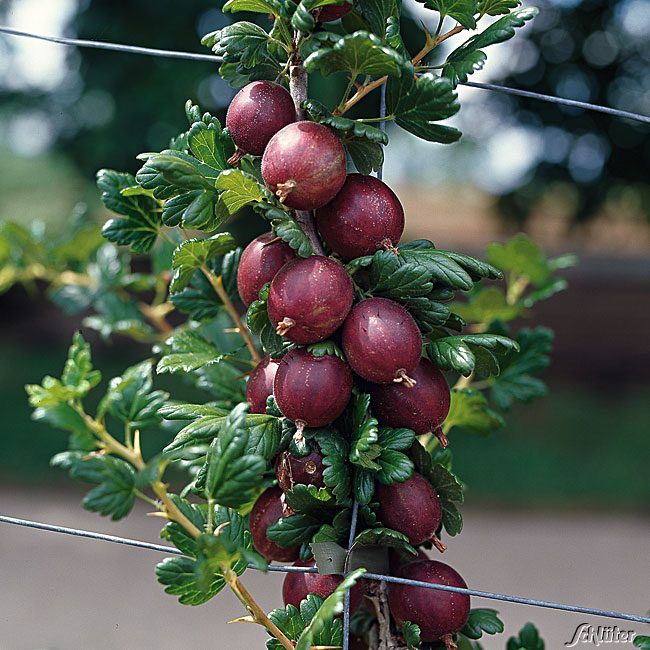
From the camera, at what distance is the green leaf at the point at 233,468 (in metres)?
0.39

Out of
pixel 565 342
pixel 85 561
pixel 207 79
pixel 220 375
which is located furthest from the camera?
pixel 565 342

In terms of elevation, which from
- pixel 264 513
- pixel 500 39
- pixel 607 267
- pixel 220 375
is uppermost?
pixel 607 267

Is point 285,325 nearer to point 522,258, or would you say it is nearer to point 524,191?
point 522,258

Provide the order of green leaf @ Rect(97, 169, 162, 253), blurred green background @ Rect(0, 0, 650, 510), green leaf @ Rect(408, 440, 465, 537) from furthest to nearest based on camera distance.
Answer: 1. blurred green background @ Rect(0, 0, 650, 510)
2. green leaf @ Rect(97, 169, 162, 253)
3. green leaf @ Rect(408, 440, 465, 537)

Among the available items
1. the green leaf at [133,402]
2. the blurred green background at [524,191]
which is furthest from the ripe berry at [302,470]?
the blurred green background at [524,191]

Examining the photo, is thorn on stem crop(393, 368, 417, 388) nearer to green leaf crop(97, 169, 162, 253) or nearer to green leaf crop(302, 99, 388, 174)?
green leaf crop(302, 99, 388, 174)

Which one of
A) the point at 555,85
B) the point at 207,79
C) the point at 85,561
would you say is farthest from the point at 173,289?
the point at 555,85

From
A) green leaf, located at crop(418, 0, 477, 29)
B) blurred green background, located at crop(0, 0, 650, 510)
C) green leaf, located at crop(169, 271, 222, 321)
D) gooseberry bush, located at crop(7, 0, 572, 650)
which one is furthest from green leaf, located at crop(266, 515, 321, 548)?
blurred green background, located at crop(0, 0, 650, 510)

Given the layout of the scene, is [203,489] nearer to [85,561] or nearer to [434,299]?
[434,299]

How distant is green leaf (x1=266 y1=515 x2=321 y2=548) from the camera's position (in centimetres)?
47

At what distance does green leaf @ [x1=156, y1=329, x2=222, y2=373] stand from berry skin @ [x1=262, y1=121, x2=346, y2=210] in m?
0.14

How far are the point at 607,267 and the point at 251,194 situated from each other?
4.08 m

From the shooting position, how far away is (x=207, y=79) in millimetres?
3154

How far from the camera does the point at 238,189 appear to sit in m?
0.42
